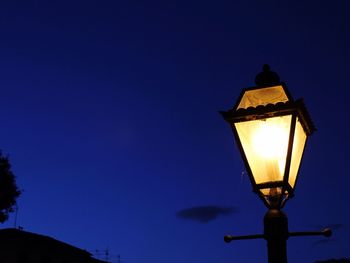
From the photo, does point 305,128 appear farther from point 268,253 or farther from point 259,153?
point 268,253

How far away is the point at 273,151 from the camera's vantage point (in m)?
3.96

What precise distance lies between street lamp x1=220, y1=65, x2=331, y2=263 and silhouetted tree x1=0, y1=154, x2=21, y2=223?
37.2 m

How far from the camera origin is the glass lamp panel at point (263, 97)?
13.7 ft


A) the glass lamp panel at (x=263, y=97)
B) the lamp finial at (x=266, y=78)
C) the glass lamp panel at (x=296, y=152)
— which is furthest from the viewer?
the lamp finial at (x=266, y=78)

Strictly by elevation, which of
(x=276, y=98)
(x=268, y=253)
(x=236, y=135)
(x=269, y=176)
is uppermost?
(x=276, y=98)

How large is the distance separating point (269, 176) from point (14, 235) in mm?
47543

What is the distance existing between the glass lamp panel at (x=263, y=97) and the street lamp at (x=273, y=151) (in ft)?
0.08

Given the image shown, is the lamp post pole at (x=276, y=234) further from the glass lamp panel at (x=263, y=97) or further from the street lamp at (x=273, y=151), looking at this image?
the glass lamp panel at (x=263, y=97)

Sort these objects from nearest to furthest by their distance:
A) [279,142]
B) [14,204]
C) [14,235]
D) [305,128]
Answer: [279,142], [305,128], [14,204], [14,235]

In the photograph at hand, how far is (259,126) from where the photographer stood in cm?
405

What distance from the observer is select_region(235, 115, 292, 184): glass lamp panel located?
3957mm

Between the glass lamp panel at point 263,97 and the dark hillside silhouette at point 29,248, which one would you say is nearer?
the glass lamp panel at point 263,97

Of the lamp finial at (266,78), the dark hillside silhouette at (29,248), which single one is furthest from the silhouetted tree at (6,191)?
the lamp finial at (266,78)

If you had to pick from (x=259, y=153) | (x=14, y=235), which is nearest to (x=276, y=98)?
(x=259, y=153)
